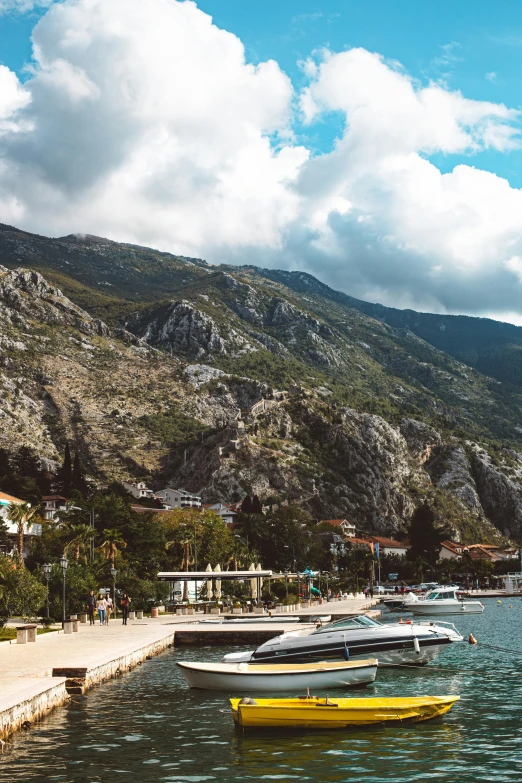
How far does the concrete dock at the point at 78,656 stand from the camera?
20.4m

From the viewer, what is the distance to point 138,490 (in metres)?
168

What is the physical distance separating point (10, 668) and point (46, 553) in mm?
53607

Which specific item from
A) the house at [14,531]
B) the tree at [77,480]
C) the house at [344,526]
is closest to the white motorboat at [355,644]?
the house at [14,531]

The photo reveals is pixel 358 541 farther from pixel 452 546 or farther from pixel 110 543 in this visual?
pixel 110 543

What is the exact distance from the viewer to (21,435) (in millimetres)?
160875

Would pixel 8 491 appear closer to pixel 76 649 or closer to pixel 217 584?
pixel 217 584

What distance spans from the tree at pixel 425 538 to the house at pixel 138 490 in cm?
5860

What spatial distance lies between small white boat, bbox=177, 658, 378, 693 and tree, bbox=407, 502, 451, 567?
146578 millimetres

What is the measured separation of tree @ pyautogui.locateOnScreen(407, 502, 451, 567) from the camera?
16850 cm

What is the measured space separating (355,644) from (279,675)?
232 inches

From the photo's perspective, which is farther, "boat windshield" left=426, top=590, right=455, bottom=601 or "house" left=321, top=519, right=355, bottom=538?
"house" left=321, top=519, right=355, bottom=538

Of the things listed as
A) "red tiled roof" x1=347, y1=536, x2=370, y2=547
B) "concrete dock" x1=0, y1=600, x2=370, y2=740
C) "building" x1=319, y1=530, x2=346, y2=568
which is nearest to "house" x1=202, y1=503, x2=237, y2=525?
"building" x1=319, y1=530, x2=346, y2=568

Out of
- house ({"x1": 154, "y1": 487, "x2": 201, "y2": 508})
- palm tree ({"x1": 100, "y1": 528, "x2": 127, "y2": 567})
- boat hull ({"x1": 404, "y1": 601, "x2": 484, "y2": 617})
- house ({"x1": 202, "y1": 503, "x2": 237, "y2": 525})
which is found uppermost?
house ({"x1": 154, "y1": 487, "x2": 201, "y2": 508})

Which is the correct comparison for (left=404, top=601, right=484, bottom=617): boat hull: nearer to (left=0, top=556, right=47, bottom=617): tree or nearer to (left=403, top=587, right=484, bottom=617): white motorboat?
(left=403, top=587, right=484, bottom=617): white motorboat
